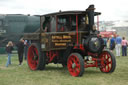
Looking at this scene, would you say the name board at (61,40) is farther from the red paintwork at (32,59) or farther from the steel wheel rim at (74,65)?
the red paintwork at (32,59)

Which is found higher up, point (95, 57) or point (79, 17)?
point (79, 17)

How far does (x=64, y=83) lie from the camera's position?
7336 mm

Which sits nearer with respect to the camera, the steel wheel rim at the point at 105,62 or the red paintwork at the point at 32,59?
the steel wheel rim at the point at 105,62

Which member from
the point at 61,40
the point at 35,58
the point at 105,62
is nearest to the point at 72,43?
the point at 61,40

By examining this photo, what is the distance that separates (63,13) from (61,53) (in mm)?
1665

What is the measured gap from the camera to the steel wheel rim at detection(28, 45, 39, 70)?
10.5 meters

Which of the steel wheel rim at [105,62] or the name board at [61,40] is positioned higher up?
the name board at [61,40]

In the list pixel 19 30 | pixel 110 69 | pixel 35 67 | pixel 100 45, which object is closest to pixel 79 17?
pixel 100 45

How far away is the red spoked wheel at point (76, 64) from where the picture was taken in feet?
26.8

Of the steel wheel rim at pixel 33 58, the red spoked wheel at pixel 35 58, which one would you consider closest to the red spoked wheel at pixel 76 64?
the red spoked wheel at pixel 35 58

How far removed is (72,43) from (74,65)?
838 mm

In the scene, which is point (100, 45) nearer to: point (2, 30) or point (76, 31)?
point (76, 31)

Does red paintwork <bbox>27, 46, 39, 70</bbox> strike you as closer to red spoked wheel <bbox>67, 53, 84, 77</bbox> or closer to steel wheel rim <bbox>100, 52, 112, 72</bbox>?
red spoked wheel <bbox>67, 53, 84, 77</bbox>

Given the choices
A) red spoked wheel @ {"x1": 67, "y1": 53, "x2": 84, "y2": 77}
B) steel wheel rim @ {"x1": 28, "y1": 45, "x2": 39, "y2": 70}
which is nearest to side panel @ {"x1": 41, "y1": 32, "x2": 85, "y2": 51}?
red spoked wheel @ {"x1": 67, "y1": 53, "x2": 84, "y2": 77}
